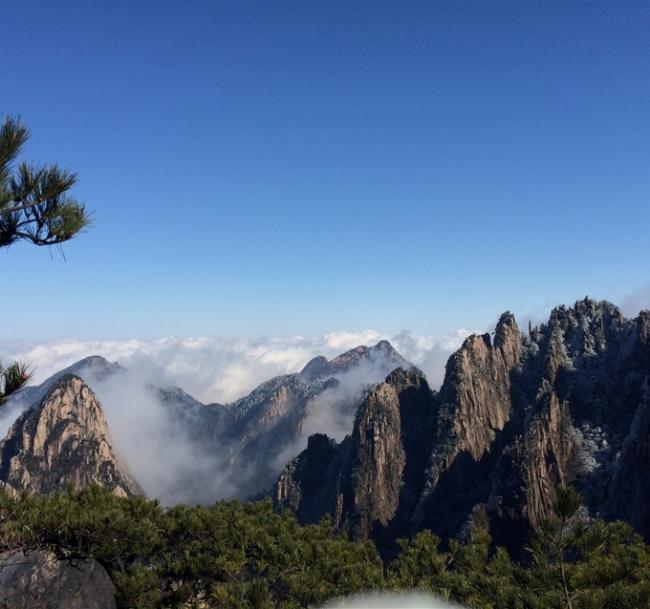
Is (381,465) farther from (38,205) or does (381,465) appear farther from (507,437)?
(38,205)

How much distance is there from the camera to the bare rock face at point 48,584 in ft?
52.0

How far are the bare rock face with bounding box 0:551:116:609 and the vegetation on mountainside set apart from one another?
915 millimetres

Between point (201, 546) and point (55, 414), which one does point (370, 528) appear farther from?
point (201, 546)

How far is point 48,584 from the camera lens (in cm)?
2102

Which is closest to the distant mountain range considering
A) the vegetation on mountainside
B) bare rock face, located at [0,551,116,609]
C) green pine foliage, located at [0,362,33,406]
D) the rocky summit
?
the rocky summit

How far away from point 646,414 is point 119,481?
166828 millimetres

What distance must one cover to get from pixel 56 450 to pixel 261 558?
636ft

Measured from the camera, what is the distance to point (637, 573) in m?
14.4

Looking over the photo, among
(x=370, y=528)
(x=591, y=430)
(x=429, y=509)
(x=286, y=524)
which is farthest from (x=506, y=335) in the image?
(x=286, y=524)

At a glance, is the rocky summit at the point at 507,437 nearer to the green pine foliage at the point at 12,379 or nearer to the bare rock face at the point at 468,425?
the bare rock face at the point at 468,425

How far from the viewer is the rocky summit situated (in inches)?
5497

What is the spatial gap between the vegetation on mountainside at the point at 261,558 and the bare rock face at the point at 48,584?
3.00 feet

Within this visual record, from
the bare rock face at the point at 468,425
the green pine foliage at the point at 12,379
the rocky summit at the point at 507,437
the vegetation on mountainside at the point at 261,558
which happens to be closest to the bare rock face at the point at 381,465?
the rocky summit at the point at 507,437

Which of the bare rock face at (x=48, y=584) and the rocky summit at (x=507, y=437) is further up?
the bare rock face at (x=48, y=584)
